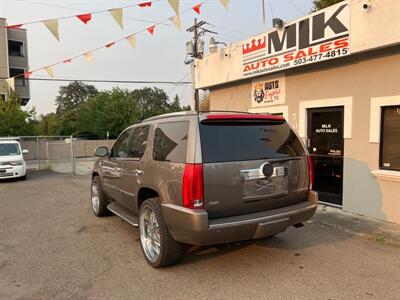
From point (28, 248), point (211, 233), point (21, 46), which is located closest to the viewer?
point (211, 233)

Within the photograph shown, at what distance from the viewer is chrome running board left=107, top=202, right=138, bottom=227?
4718mm

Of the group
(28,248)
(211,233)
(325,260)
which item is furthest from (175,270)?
(28,248)

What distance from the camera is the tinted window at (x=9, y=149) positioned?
13.2 m

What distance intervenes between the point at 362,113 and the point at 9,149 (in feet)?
43.1

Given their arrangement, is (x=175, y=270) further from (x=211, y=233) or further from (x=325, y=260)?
(x=325, y=260)

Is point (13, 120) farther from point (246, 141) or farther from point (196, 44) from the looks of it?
point (246, 141)

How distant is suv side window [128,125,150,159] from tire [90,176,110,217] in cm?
179

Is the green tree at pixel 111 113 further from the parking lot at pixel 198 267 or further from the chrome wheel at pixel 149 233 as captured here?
the chrome wheel at pixel 149 233

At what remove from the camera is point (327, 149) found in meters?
7.45

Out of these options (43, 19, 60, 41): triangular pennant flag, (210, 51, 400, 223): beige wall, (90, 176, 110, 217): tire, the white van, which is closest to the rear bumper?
(90, 176, 110, 217): tire

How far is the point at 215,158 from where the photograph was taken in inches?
138

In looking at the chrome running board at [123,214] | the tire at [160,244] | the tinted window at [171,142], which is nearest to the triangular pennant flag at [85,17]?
the chrome running board at [123,214]

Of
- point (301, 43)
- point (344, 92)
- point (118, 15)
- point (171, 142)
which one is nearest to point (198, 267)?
point (171, 142)

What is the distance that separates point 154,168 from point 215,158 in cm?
95
